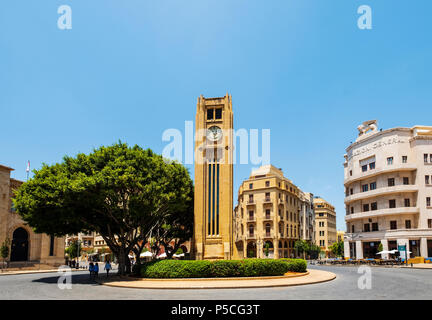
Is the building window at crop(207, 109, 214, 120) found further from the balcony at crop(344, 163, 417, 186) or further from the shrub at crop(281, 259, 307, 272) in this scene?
the balcony at crop(344, 163, 417, 186)

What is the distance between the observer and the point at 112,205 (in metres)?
26.8

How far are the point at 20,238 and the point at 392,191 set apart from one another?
5516 cm

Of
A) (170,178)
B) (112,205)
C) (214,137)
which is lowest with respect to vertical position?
(112,205)

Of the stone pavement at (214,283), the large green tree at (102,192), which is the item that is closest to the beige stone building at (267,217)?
the large green tree at (102,192)

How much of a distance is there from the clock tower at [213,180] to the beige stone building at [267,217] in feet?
121

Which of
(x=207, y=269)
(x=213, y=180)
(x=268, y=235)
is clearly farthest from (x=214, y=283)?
(x=268, y=235)

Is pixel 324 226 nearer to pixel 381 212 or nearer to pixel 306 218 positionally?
pixel 306 218

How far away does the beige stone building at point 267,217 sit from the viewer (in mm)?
72500

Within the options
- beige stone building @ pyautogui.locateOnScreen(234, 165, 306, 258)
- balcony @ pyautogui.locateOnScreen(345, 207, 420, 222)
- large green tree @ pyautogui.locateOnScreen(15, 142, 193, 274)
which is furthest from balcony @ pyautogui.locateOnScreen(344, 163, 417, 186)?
large green tree @ pyautogui.locateOnScreen(15, 142, 193, 274)

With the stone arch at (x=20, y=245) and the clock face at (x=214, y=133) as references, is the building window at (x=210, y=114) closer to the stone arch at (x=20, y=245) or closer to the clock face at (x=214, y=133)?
the clock face at (x=214, y=133)

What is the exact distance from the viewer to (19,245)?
43750mm
